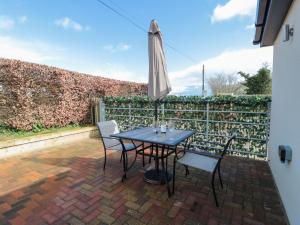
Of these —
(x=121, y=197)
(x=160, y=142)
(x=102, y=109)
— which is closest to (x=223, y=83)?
(x=102, y=109)

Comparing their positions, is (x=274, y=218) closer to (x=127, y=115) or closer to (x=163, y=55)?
(x=163, y=55)

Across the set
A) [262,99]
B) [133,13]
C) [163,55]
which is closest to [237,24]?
[133,13]

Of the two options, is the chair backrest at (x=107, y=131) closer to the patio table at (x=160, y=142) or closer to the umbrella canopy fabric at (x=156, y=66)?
the patio table at (x=160, y=142)

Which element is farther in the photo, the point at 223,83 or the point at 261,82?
the point at 223,83

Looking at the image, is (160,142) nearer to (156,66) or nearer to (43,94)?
(156,66)

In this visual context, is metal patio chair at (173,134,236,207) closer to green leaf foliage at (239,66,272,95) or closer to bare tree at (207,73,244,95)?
green leaf foliage at (239,66,272,95)

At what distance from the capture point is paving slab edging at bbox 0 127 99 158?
12.8 ft

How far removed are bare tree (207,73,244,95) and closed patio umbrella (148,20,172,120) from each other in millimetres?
16716

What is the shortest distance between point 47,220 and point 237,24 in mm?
9109

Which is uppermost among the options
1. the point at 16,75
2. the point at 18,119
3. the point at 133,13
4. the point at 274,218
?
the point at 133,13

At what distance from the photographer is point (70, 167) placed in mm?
3328

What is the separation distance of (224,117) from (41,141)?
4.80 m

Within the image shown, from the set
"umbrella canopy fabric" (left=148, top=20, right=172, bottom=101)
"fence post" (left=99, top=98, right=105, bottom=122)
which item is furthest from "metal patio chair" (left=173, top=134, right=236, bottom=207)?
"fence post" (left=99, top=98, right=105, bottom=122)

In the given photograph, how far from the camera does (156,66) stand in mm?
3018
